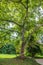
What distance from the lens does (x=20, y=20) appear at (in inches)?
558

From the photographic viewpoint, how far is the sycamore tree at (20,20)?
1357 cm

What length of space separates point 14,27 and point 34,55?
23.5 ft

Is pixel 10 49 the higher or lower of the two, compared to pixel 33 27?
lower

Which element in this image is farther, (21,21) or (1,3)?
(21,21)

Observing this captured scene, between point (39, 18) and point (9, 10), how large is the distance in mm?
1992

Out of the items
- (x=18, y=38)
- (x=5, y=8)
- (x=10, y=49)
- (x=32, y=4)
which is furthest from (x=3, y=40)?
(x=10, y=49)

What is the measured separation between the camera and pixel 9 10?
13.8 metres

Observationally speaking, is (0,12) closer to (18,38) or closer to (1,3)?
(1,3)

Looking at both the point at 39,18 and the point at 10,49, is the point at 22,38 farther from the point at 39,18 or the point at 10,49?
the point at 10,49

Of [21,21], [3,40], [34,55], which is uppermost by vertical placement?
[21,21]

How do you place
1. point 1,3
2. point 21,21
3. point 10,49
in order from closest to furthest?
point 1,3, point 21,21, point 10,49

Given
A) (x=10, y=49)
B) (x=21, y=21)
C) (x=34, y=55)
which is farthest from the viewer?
(x=10, y=49)

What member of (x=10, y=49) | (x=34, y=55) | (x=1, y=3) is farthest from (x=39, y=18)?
(x=10, y=49)

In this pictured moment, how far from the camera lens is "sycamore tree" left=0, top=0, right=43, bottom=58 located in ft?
44.5
